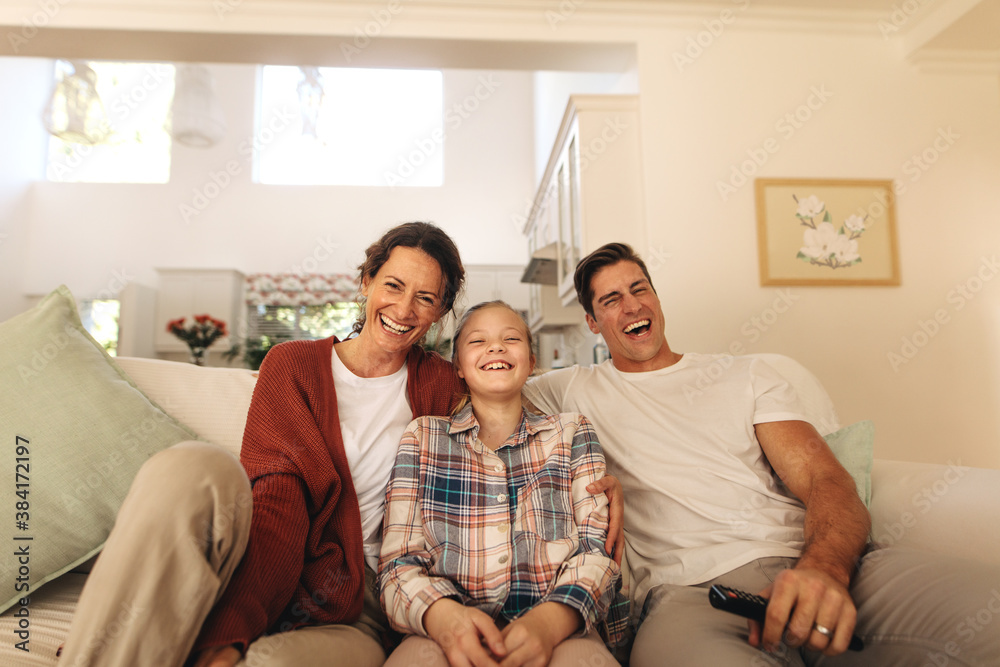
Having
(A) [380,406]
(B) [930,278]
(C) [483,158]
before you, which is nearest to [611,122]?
(B) [930,278]

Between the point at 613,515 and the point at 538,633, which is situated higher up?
the point at 613,515

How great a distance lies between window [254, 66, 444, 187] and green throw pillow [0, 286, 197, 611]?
667 centimetres

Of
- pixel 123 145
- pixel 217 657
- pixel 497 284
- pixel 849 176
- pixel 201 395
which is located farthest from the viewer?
pixel 123 145

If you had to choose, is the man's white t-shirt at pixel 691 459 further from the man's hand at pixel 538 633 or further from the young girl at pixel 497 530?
the man's hand at pixel 538 633

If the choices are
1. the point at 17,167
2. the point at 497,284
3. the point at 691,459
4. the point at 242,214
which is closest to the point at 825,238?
the point at 691,459

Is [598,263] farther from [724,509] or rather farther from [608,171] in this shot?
[608,171]

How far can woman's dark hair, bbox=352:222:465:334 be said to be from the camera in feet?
4.65

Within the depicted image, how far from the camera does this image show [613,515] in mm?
1188

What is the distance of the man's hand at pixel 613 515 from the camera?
117 centimetres

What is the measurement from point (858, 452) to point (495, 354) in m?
0.88

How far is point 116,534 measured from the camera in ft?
2.32

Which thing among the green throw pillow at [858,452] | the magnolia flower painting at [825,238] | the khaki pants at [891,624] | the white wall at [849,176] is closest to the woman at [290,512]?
the khaki pants at [891,624]

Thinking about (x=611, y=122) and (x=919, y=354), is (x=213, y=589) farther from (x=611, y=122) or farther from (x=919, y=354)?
(x=919, y=354)

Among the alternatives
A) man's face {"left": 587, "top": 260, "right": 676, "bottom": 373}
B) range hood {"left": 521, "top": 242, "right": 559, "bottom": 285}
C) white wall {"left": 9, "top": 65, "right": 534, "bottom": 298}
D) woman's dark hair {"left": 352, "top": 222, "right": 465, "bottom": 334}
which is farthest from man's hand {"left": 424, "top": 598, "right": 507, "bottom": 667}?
white wall {"left": 9, "top": 65, "right": 534, "bottom": 298}
